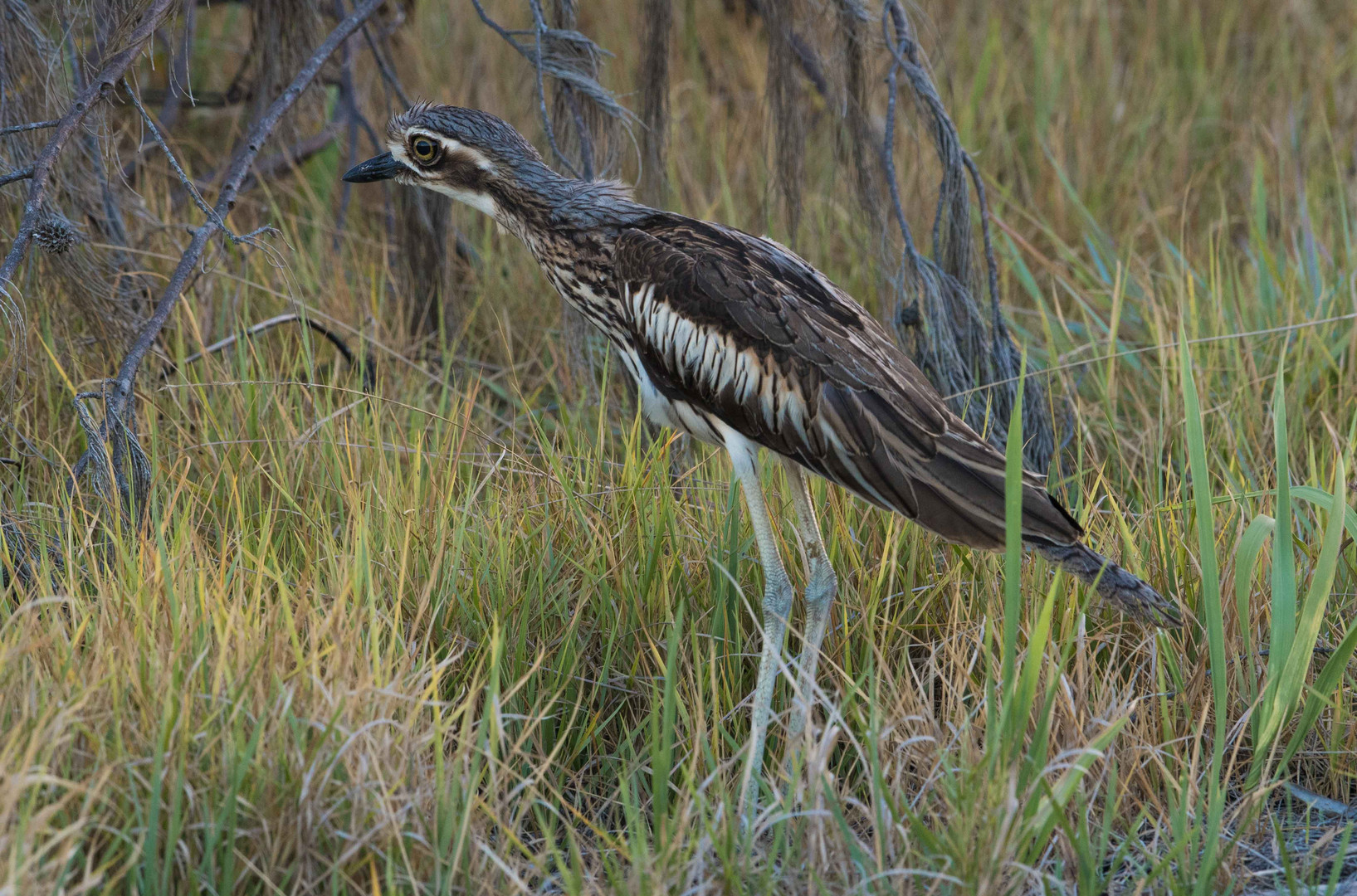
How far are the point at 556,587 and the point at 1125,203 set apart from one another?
3684 mm

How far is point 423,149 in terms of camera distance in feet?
11.6

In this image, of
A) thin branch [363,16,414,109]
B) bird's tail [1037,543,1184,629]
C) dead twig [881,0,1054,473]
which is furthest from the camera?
thin branch [363,16,414,109]

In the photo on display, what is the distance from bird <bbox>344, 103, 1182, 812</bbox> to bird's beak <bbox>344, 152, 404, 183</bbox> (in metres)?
0.22

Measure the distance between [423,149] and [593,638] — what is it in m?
1.38

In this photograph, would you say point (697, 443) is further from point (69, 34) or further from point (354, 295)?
point (69, 34)

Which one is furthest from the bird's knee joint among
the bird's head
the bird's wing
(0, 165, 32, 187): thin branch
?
(0, 165, 32, 187): thin branch

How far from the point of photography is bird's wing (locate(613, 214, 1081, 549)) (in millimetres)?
2842

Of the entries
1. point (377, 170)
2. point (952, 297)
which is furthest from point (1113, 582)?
point (377, 170)

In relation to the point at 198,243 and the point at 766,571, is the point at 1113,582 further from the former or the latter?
the point at 198,243

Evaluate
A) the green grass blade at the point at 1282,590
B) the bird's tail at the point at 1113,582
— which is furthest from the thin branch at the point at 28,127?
the green grass blade at the point at 1282,590

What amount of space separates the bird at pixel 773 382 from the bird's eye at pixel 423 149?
0.33 feet

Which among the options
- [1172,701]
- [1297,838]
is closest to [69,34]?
[1172,701]

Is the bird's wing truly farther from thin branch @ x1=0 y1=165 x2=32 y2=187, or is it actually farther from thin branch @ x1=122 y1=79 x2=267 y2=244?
thin branch @ x1=0 y1=165 x2=32 y2=187

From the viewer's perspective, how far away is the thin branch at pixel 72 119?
284cm
